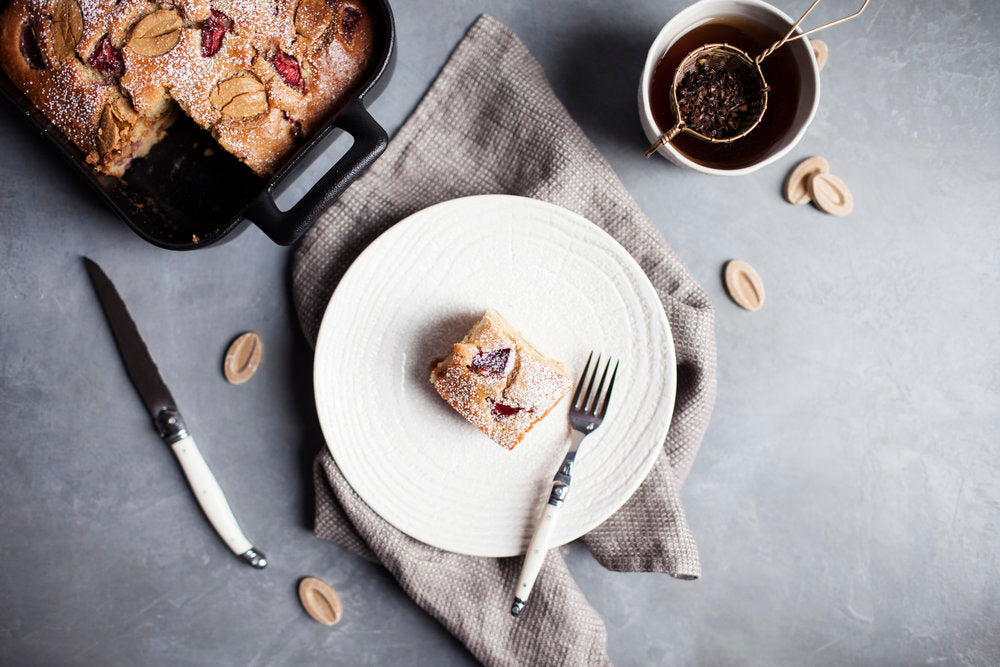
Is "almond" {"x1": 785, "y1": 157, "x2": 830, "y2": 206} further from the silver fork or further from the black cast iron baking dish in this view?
the black cast iron baking dish

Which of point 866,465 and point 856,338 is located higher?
point 856,338

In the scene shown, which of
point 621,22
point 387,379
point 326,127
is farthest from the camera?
point 621,22

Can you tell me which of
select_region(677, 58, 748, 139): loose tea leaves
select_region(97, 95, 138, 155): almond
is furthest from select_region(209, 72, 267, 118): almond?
select_region(677, 58, 748, 139): loose tea leaves

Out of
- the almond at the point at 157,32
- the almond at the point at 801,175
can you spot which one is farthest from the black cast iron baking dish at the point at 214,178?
the almond at the point at 801,175

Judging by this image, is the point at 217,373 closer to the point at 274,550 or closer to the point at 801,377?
the point at 274,550

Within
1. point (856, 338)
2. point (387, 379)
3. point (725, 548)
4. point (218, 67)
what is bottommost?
point (387, 379)

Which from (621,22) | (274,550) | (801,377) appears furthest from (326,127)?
(801,377)
